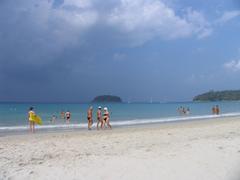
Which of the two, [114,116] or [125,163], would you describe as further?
[114,116]

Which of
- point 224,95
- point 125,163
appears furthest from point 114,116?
point 224,95

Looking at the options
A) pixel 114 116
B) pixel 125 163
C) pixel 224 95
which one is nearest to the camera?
pixel 125 163

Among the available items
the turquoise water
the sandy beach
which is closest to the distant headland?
the turquoise water

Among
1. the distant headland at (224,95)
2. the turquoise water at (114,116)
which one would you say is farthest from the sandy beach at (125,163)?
the distant headland at (224,95)

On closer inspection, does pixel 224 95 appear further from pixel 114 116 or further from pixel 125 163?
pixel 125 163

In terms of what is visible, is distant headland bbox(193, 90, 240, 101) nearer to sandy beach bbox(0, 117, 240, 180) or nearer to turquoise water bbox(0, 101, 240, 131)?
turquoise water bbox(0, 101, 240, 131)

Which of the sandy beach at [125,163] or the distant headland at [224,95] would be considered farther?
the distant headland at [224,95]

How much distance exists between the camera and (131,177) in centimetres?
610

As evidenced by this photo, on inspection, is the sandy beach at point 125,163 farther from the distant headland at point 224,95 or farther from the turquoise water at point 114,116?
the distant headland at point 224,95

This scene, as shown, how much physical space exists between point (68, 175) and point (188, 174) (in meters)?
2.30

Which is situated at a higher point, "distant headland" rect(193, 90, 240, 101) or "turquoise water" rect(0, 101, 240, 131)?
"distant headland" rect(193, 90, 240, 101)

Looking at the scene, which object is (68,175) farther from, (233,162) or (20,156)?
(233,162)

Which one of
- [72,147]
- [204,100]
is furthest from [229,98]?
[72,147]

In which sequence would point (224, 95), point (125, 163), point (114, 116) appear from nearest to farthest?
point (125, 163), point (114, 116), point (224, 95)
